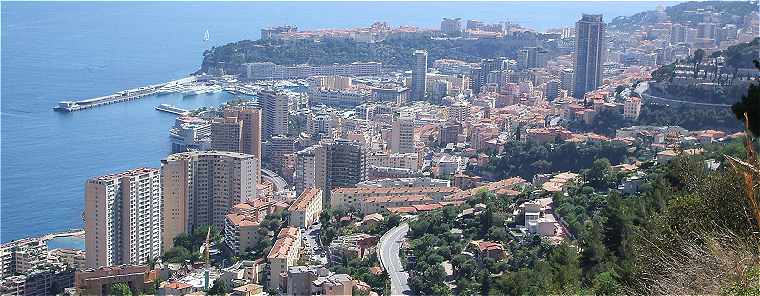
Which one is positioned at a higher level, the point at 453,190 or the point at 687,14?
the point at 687,14

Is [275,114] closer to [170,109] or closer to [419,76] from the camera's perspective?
[170,109]

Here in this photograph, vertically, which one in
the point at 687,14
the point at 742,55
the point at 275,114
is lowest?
the point at 275,114

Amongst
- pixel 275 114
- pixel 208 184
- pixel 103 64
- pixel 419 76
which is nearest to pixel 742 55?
pixel 208 184

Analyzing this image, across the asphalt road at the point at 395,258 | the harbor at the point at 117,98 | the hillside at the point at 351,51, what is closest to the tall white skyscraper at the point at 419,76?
the hillside at the point at 351,51

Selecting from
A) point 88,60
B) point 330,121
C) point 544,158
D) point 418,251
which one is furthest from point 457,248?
point 88,60

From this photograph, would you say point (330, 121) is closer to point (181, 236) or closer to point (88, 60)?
point (181, 236)

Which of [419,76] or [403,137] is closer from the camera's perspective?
[403,137]
